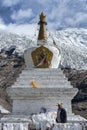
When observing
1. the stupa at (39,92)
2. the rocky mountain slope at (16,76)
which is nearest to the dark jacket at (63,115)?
the stupa at (39,92)

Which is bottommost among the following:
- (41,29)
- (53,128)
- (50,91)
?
(53,128)

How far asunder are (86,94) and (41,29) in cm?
4187

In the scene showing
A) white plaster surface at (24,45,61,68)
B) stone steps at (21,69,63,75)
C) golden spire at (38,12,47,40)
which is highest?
golden spire at (38,12,47,40)

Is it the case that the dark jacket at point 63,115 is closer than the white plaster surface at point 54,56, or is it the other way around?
the dark jacket at point 63,115

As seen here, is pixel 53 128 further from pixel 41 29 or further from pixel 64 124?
pixel 41 29

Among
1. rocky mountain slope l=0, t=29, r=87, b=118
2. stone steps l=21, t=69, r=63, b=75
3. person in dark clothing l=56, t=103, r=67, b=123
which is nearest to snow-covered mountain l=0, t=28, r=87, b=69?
rocky mountain slope l=0, t=29, r=87, b=118

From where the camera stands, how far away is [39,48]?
19.4 meters

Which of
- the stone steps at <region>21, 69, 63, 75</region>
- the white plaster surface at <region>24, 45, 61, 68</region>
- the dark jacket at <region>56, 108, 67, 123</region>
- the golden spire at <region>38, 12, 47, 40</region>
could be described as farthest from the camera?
the golden spire at <region>38, 12, 47, 40</region>

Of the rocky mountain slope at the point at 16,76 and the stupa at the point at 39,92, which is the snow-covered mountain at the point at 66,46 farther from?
the stupa at the point at 39,92

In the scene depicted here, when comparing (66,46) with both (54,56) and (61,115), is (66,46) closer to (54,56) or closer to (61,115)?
(54,56)

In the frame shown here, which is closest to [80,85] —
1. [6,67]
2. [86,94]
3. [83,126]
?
[86,94]

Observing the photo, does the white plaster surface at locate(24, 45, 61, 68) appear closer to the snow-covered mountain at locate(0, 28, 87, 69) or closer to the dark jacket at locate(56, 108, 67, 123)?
the dark jacket at locate(56, 108, 67, 123)

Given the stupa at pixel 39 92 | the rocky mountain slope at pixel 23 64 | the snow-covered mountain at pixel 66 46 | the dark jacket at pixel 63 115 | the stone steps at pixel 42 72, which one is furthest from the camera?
the snow-covered mountain at pixel 66 46

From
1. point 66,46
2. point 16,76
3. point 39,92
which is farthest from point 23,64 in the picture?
point 39,92
